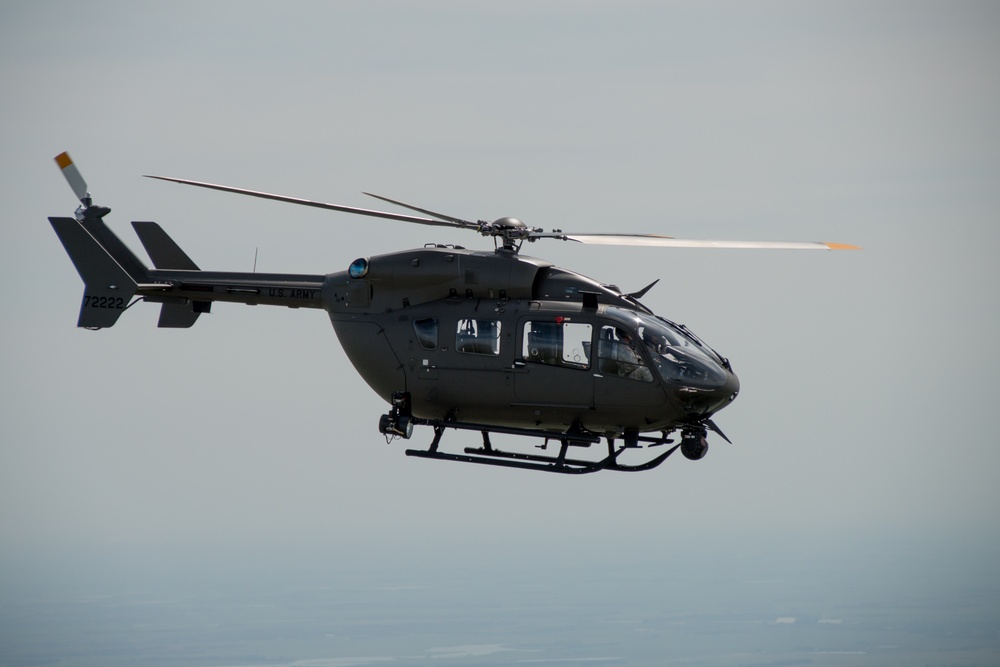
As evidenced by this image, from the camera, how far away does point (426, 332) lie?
23.2m

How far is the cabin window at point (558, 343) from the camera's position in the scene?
21.9 metres

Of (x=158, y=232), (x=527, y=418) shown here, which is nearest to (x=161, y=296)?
(x=158, y=232)

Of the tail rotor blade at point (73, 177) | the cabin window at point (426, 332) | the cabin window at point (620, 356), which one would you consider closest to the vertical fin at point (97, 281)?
the tail rotor blade at point (73, 177)

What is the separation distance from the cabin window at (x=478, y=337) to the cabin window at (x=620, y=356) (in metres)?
1.89

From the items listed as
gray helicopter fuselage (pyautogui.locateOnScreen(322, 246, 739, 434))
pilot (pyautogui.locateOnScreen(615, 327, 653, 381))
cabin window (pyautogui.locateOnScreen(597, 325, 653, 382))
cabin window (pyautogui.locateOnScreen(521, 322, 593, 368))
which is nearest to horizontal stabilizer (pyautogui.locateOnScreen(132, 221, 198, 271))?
gray helicopter fuselage (pyautogui.locateOnScreen(322, 246, 739, 434))

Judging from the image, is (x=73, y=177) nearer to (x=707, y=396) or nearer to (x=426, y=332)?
(x=426, y=332)

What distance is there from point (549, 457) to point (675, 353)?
2.89 m

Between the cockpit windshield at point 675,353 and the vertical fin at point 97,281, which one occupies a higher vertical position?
the vertical fin at point 97,281

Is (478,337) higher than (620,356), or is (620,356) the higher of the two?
(478,337)

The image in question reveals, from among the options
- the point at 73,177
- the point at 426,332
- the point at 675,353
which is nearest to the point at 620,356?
the point at 675,353

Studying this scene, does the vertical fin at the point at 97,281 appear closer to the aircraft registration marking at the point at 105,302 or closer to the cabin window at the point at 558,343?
the aircraft registration marking at the point at 105,302

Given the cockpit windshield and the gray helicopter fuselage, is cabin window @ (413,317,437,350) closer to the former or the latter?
the gray helicopter fuselage

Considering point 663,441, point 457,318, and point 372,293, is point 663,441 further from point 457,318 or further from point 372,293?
point 372,293

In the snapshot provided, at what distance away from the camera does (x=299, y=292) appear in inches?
986
